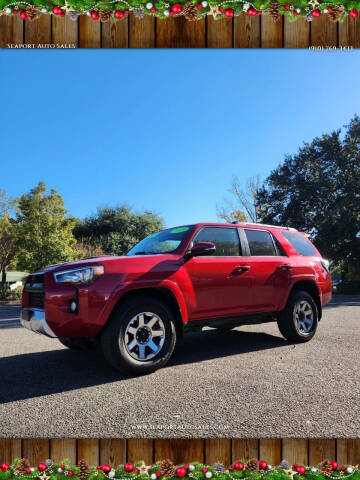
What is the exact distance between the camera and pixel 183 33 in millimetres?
1934

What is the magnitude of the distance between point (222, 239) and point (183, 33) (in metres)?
2.76

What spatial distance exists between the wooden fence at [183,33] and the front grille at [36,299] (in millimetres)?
2303

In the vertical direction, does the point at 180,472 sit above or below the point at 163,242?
below

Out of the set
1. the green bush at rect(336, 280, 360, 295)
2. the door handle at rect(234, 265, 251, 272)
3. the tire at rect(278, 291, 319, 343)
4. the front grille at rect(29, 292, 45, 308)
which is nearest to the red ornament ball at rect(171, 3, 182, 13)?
the front grille at rect(29, 292, 45, 308)

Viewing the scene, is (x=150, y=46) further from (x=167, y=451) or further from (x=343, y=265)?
(x=343, y=265)

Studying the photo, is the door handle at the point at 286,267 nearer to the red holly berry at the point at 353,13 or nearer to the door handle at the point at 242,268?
the door handle at the point at 242,268

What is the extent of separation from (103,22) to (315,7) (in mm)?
1320

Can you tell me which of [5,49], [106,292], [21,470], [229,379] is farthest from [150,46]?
[229,379]

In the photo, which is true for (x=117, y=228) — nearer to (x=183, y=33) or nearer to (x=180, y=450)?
(x=183, y=33)

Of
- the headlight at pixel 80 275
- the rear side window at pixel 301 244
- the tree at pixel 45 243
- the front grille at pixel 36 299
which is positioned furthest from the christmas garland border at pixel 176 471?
the tree at pixel 45 243

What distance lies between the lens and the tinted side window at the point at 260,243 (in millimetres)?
4562

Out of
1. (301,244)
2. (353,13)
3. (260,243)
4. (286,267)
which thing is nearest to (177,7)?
(353,13)

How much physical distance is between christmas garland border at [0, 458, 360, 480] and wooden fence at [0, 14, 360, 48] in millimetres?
2353

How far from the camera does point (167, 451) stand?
4.94 ft
